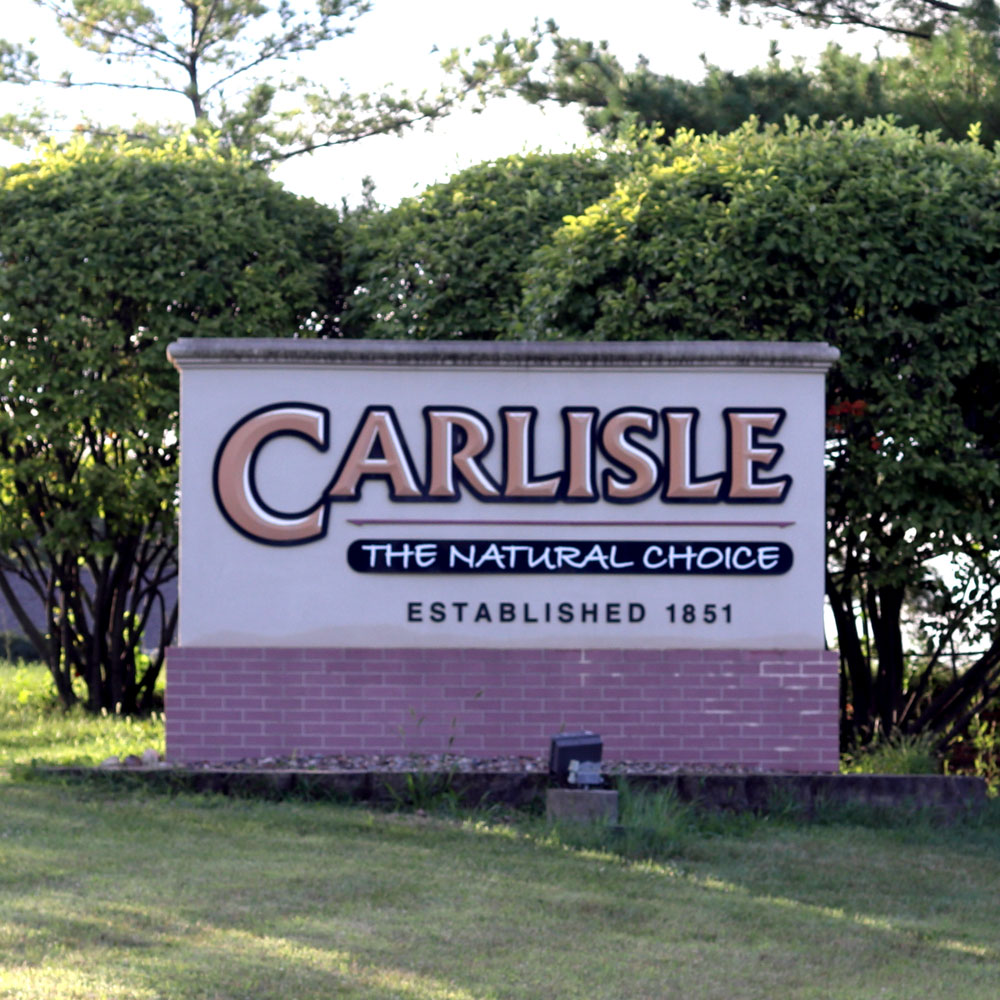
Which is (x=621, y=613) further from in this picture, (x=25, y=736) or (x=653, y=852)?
(x=25, y=736)

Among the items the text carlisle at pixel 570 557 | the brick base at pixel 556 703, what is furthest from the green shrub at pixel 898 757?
the text carlisle at pixel 570 557

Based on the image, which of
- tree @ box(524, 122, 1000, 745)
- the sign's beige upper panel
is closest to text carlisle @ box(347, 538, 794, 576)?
the sign's beige upper panel

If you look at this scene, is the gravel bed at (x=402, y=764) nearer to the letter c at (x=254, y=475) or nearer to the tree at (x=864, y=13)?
the letter c at (x=254, y=475)

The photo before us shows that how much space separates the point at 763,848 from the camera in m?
7.71

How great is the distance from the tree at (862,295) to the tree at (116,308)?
2.71 metres

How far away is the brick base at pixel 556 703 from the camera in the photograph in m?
8.98

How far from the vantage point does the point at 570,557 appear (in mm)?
8992

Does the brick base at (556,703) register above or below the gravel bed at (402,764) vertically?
above

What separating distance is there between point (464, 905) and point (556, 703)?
8.99 feet

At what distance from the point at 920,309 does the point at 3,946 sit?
6.85 metres

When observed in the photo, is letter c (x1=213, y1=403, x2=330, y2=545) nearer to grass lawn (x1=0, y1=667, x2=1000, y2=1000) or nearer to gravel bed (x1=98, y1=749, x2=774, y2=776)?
gravel bed (x1=98, y1=749, x2=774, y2=776)

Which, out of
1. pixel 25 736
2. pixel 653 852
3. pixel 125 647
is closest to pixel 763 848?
pixel 653 852

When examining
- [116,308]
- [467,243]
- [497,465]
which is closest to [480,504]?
[497,465]

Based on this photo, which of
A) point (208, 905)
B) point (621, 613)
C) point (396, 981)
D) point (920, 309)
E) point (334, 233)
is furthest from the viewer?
point (334, 233)
